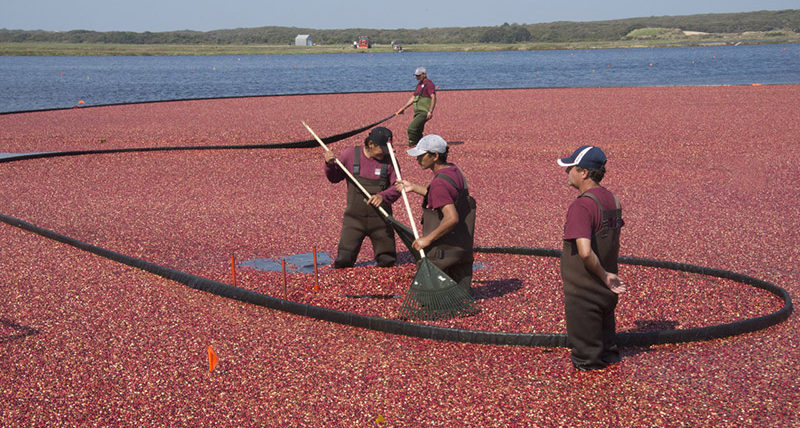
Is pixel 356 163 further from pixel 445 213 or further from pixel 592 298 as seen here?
pixel 592 298

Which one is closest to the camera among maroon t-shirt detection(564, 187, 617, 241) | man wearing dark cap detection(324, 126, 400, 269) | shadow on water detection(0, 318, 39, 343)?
maroon t-shirt detection(564, 187, 617, 241)

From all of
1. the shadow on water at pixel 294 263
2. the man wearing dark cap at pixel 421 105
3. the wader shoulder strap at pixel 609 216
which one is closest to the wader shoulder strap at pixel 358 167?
the shadow on water at pixel 294 263

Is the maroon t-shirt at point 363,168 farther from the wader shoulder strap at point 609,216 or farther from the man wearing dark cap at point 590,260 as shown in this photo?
the wader shoulder strap at point 609,216

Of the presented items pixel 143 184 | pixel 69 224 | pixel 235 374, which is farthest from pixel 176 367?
pixel 143 184

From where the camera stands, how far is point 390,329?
6.79 meters

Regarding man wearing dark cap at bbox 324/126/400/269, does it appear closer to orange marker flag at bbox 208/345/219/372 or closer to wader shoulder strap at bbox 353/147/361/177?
wader shoulder strap at bbox 353/147/361/177

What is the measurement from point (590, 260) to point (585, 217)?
0.92 ft

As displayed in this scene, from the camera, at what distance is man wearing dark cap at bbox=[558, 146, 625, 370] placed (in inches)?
212

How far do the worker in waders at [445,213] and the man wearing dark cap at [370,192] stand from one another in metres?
1.18

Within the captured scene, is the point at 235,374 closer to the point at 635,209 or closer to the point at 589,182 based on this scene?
the point at 589,182

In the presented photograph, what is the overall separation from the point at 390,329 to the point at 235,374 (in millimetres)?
1374

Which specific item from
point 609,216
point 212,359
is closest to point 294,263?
point 212,359

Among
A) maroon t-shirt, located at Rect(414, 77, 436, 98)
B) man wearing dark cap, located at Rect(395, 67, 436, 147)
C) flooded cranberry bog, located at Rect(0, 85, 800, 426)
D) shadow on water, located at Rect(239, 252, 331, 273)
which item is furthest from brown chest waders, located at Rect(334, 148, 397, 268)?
maroon t-shirt, located at Rect(414, 77, 436, 98)

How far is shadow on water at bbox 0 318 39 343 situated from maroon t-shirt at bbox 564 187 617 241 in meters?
4.58
